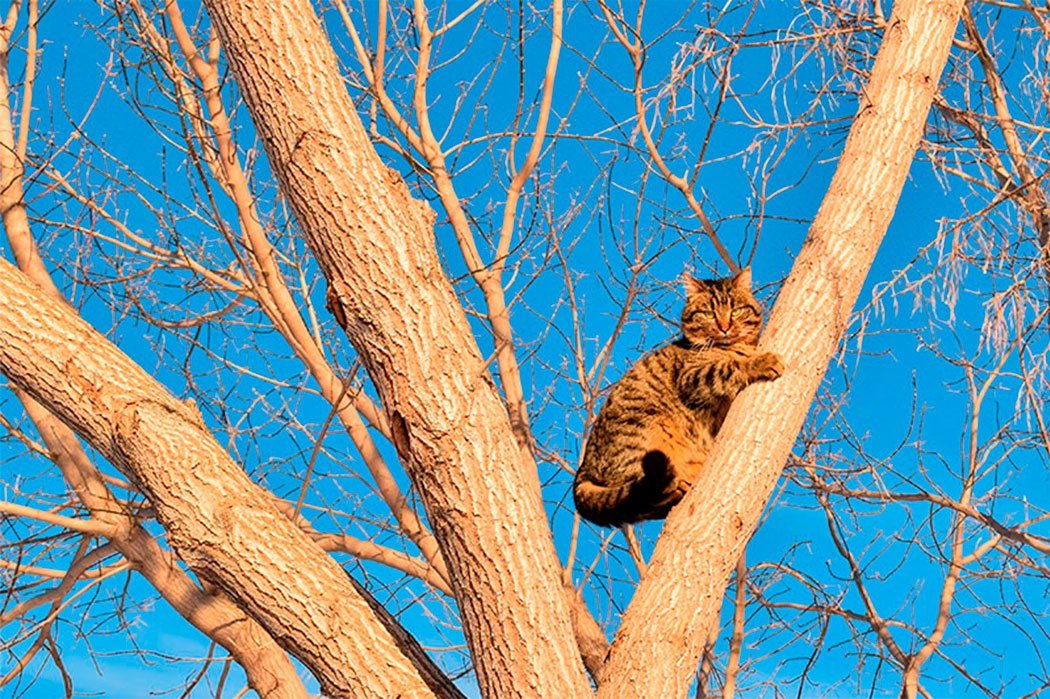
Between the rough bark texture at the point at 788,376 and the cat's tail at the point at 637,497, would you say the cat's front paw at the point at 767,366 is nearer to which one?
the rough bark texture at the point at 788,376

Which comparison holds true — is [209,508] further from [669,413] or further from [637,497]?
[669,413]

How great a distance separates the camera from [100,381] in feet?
10.3

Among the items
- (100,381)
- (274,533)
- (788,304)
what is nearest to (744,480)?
(788,304)

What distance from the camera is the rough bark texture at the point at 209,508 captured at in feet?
9.96

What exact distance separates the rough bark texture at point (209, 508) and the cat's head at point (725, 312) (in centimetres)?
227

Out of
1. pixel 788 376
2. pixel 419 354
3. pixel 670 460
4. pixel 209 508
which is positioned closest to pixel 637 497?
pixel 670 460

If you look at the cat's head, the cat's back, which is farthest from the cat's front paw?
the cat's head

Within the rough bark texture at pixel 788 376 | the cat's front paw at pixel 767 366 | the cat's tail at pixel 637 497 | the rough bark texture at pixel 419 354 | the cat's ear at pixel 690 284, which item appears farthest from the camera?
the cat's ear at pixel 690 284

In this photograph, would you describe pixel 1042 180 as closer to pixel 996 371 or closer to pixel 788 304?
pixel 996 371

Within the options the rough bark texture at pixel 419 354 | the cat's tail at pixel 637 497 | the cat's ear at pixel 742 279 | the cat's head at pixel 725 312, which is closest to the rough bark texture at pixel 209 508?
the rough bark texture at pixel 419 354

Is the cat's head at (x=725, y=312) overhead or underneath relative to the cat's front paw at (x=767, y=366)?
overhead

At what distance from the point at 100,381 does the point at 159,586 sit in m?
1.69

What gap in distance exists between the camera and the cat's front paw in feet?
11.3

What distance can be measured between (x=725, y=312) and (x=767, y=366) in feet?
4.24
